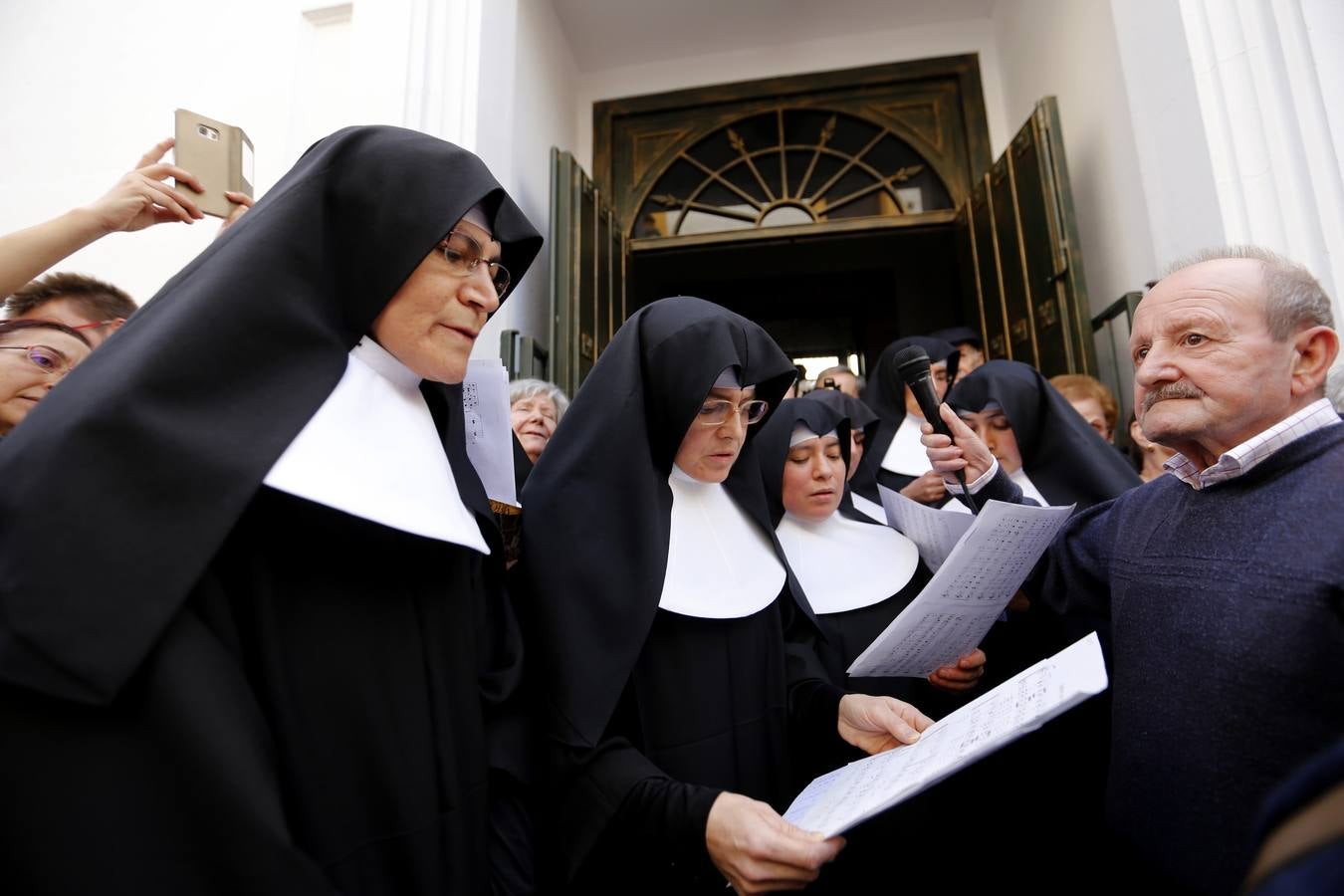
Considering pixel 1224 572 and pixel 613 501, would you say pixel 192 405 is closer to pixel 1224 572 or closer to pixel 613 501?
pixel 613 501

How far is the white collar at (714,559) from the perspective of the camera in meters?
1.80

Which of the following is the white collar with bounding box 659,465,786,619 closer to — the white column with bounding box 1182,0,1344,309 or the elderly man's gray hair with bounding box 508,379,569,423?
the elderly man's gray hair with bounding box 508,379,569,423

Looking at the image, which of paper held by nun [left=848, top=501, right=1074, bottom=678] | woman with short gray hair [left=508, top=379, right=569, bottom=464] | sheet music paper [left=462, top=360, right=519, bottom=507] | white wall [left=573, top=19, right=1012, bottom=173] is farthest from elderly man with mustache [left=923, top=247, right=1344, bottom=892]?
white wall [left=573, top=19, right=1012, bottom=173]

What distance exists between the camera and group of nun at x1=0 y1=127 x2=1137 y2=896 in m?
0.91

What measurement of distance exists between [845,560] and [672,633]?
853 millimetres

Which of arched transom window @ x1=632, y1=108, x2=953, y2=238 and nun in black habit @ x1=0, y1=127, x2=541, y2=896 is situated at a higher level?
arched transom window @ x1=632, y1=108, x2=953, y2=238

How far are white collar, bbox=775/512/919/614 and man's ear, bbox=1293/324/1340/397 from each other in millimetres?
1147

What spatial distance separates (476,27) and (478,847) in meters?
4.26

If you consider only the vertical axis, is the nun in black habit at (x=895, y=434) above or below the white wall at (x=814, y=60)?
below

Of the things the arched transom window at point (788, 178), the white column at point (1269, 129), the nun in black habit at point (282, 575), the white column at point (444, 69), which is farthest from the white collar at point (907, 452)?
the arched transom window at point (788, 178)

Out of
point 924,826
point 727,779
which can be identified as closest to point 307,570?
point 727,779

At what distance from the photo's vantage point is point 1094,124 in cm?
468

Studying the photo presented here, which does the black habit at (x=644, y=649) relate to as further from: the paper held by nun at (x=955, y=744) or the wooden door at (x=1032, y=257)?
the wooden door at (x=1032, y=257)

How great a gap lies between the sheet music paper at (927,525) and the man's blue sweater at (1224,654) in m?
0.53
